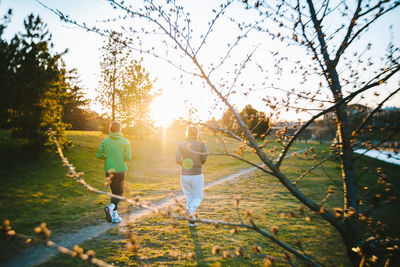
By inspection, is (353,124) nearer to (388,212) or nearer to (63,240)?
(63,240)

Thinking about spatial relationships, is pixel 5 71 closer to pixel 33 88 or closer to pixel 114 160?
pixel 33 88

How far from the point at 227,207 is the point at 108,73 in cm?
2015

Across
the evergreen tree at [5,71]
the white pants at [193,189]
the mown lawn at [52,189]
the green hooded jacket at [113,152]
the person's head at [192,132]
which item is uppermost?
the evergreen tree at [5,71]

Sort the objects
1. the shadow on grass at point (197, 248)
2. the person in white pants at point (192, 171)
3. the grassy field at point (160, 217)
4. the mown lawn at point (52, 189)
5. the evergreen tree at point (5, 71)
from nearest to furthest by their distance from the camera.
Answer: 1. the shadow on grass at point (197, 248)
2. the grassy field at point (160, 217)
3. the person in white pants at point (192, 171)
4. the mown lawn at point (52, 189)
5. the evergreen tree at point (5, 71)

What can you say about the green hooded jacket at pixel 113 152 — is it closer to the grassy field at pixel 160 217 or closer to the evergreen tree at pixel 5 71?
the grassy field at pixel 160 217

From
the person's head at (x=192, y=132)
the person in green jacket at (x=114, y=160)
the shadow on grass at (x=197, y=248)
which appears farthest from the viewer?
the person in green jacket at (x=114, y=160)

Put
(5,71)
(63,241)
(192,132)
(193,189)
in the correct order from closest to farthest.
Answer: (63,241)
(192,132)
(193,189)
(5,71)

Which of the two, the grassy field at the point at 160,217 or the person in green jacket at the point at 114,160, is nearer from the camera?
the grassy field at the point at 160,217

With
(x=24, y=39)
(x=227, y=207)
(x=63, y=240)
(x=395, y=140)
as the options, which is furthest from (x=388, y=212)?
(x=24, y=39)

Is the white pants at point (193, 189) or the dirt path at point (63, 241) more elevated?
the white pants at point (193, 189)

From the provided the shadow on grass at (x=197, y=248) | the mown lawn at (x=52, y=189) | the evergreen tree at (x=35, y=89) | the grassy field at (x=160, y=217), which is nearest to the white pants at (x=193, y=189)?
the shadow on grass at (x=197, y=248)

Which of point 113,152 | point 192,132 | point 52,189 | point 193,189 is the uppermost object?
point 192,132

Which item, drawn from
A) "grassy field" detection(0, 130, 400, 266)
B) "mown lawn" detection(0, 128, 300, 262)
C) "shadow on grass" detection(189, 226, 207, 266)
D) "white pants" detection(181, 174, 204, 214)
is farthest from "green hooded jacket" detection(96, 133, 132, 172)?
"shadow on grass" detection(189, 226, 207, 266)

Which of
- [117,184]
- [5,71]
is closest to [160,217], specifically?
[117,184]
